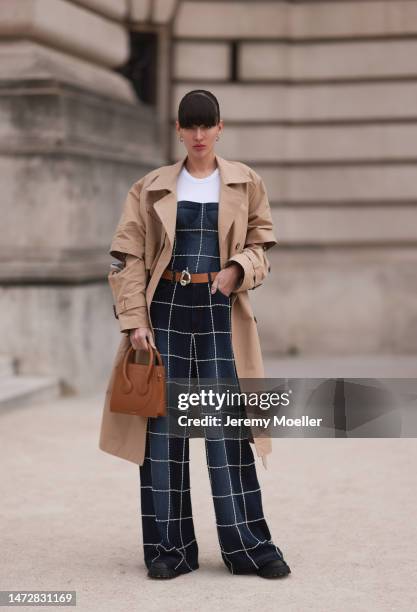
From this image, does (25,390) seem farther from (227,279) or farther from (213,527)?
(227,279)

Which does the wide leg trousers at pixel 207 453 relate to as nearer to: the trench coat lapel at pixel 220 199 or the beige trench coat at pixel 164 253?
the beige trench coat at pixel 164 253

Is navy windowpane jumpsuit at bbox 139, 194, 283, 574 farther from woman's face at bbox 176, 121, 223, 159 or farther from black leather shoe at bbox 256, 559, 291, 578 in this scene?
woman's face at bbox 176, 121, 223, 159

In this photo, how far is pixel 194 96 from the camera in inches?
164

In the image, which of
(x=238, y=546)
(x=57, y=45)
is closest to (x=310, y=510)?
(x=238, y=546)

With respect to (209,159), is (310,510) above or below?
below

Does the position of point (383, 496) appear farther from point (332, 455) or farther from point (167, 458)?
point (167, 458)

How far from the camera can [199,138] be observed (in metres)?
4.17

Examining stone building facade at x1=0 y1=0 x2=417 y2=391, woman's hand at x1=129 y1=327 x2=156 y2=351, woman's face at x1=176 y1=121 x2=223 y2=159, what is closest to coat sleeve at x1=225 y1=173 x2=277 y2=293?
woman's face at x1=176 y1=121 x2=223 y2=159

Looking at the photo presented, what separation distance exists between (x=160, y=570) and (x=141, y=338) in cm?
84

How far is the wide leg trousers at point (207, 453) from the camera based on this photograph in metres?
4.27

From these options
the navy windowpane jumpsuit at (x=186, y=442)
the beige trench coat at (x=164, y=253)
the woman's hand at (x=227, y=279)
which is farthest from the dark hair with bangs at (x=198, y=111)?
the woman's hand at (x=227, y=279)

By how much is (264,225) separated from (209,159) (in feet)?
1.06

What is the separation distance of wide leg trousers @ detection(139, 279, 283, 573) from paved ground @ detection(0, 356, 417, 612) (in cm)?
12

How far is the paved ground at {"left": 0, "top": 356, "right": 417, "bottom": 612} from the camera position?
4.14 metres
